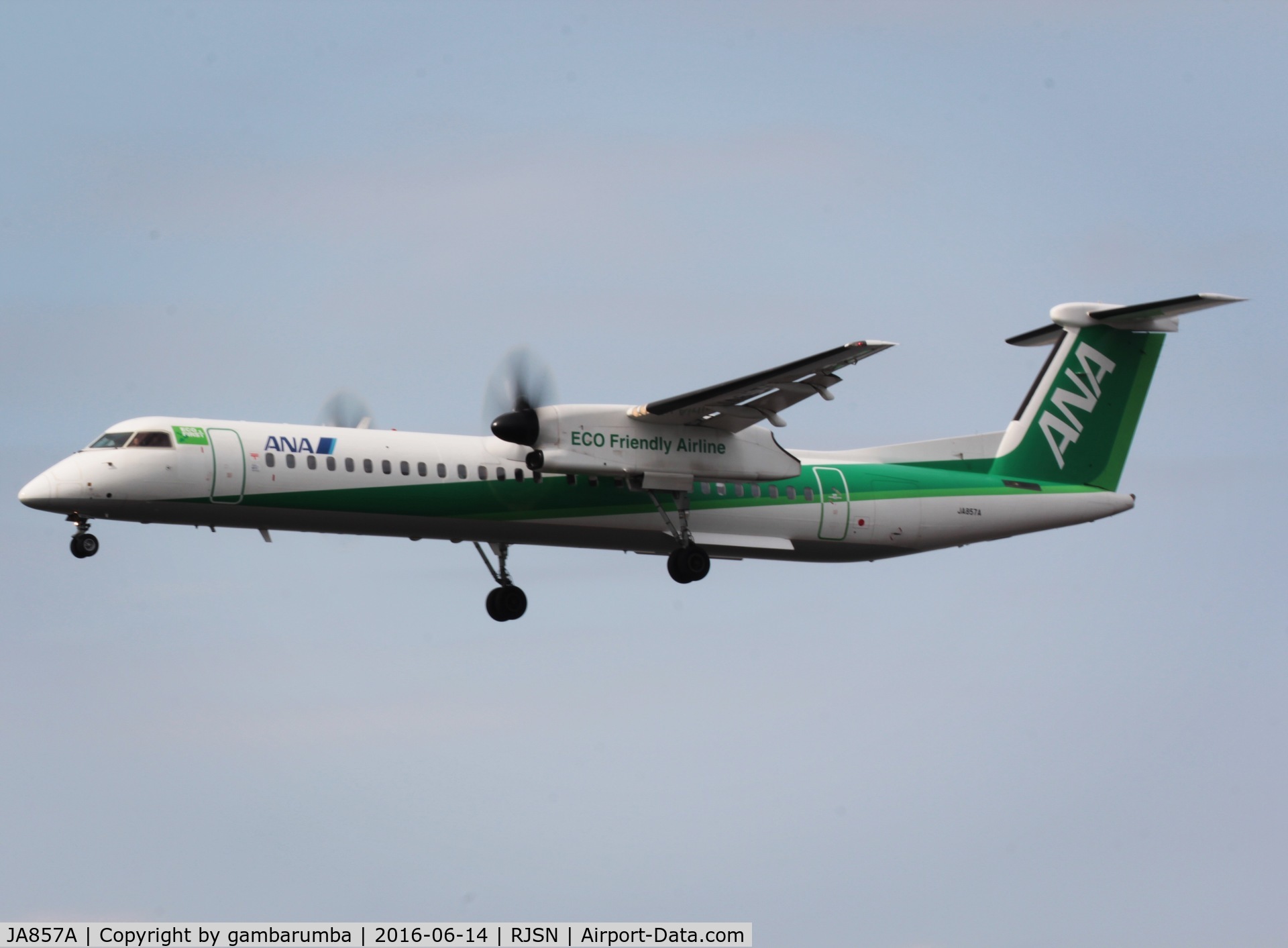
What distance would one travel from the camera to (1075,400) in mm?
28500

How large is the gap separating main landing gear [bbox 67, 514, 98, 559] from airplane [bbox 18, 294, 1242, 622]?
0.09 feet

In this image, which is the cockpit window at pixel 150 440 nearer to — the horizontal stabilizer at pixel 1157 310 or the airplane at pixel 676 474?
the airplane at pixel 676 474

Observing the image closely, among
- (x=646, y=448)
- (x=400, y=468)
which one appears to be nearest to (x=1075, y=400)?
(x=646, y=448)

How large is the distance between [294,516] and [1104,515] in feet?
44.6

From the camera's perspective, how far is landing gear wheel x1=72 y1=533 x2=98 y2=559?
21484 mm

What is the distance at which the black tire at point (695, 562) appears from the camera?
2486cm

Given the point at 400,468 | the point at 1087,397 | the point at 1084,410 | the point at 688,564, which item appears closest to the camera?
the point at 400,468

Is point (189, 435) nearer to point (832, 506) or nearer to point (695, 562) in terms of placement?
point (695, 562)

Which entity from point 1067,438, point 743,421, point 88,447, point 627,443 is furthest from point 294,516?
point 1067,438

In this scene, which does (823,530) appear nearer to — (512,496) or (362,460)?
(512,496)

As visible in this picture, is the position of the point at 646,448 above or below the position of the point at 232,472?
above

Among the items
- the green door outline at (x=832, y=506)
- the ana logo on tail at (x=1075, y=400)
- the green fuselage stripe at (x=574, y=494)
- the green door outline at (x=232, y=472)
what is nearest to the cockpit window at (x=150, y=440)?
the green door outline at (x=232, y=472)

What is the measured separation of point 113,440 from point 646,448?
7.29m

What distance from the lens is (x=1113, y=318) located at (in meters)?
28.5
